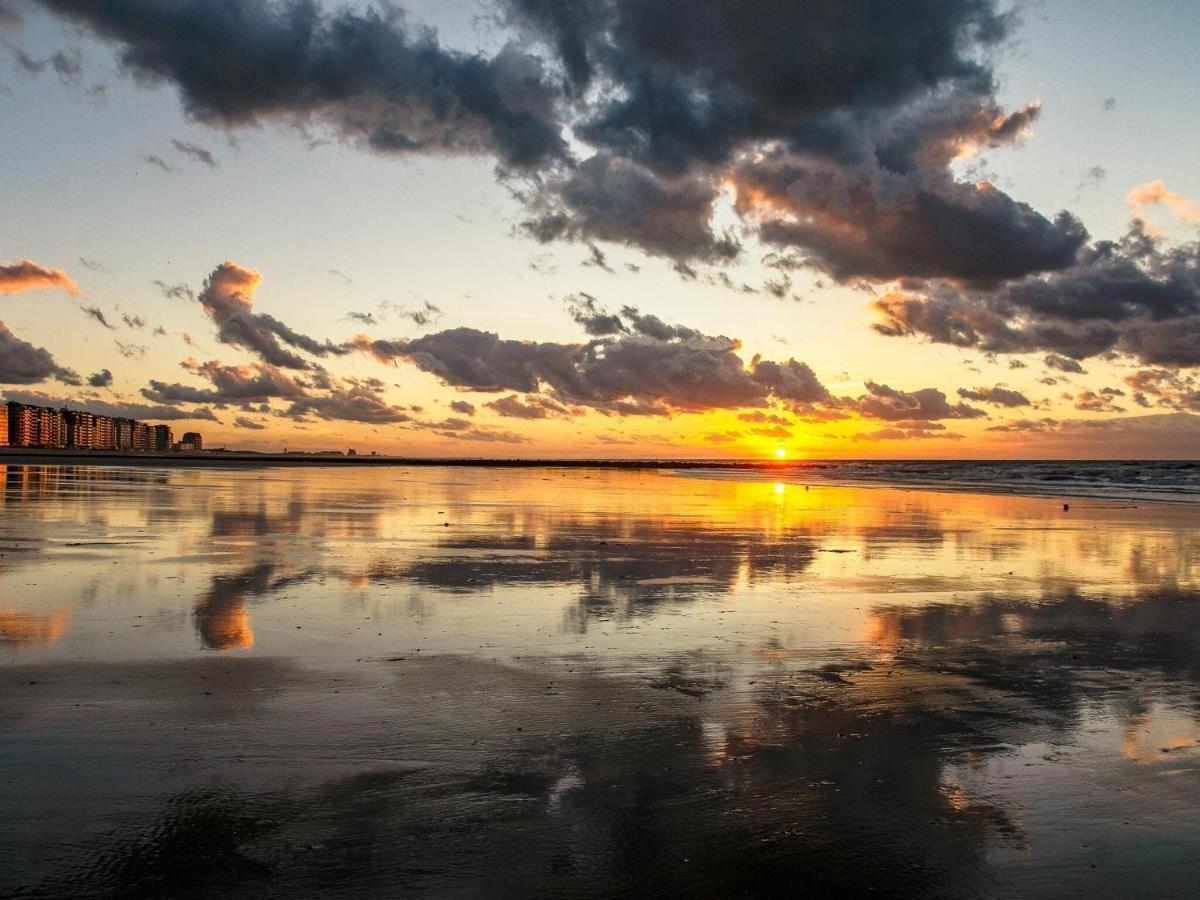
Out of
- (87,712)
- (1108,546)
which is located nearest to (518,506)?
(1108,546)

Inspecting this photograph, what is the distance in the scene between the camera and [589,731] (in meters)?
8.18

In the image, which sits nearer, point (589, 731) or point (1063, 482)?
A: point (589, 731)

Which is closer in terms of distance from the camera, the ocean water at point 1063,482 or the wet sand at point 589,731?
the wet sand at point 589,731

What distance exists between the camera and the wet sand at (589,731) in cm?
568

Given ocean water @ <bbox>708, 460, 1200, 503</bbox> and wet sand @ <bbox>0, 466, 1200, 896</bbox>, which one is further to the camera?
ocean water @ <bbox>708, 460, 1200, 503</bbox>

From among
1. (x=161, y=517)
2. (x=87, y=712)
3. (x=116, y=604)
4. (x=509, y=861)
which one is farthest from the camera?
(x=161, y=517)

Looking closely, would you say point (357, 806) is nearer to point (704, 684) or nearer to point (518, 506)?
point (704, 684)

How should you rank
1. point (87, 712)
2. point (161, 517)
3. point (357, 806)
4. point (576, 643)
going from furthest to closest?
point (161, 517)
point (576, 643)
point (87, 712)
point (357, 806)

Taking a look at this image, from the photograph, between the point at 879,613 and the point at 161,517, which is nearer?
the point at 879,613

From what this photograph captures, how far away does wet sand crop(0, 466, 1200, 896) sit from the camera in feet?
18.6

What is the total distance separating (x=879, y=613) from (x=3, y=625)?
12335 millimetres

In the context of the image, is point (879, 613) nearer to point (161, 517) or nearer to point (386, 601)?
point (386, 601)

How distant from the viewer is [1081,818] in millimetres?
6445

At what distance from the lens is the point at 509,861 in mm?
5656
